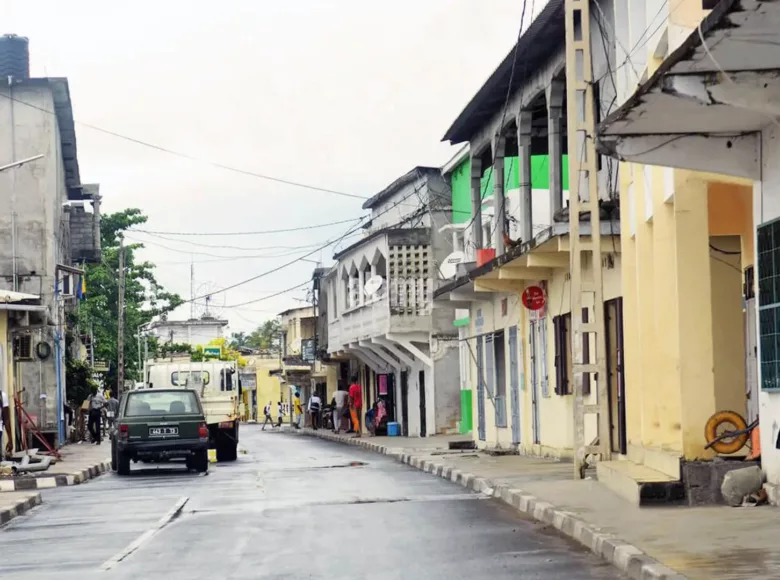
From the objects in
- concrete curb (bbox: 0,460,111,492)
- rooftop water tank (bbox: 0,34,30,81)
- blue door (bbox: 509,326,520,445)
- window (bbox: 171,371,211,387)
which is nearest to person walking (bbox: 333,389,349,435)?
window (bbox: 171,371,211,387)

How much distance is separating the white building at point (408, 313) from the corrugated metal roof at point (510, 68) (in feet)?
35.8

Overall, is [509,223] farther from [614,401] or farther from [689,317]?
[689,317]

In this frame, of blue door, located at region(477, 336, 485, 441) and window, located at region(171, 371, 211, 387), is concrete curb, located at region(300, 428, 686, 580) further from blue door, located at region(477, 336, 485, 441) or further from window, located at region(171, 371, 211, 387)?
window, located at region(171, 371, 211, 387)

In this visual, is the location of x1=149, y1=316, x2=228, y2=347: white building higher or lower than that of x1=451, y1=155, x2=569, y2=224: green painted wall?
lower

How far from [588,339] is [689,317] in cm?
653

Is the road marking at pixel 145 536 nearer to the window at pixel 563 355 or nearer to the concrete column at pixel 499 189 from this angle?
the window at pixel 563 355

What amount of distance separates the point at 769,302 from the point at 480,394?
67.4 ft

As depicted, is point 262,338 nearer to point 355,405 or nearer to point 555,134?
point 355,405

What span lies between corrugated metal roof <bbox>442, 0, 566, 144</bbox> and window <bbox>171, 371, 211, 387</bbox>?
988 cm

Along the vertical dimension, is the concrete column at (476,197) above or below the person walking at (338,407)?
above

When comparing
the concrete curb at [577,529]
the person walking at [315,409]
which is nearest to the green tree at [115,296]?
the person walking at [315,409]

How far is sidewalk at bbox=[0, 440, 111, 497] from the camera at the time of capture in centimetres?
2381

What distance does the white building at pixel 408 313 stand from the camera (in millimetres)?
43438

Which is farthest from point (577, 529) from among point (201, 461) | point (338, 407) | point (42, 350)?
point (338, 407)
